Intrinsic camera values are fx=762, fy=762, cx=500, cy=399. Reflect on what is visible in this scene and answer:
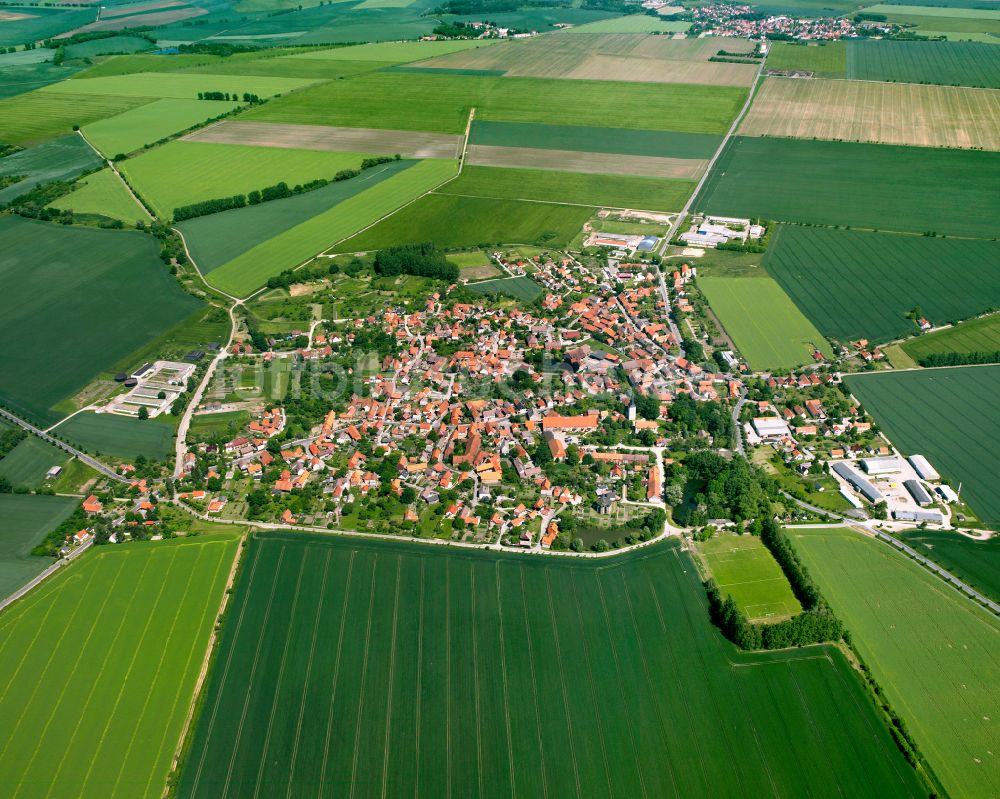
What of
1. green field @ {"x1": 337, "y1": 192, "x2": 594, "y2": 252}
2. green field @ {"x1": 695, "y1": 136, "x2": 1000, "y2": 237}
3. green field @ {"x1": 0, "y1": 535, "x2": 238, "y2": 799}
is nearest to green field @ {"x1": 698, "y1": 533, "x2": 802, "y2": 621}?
green field @ {"x1": 0, "y1": 535, "x2": 238, "y2": 799}

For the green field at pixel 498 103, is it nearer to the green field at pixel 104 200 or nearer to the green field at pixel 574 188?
the green field at pixel 574 188

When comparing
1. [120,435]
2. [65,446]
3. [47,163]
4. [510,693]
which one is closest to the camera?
[510,693]

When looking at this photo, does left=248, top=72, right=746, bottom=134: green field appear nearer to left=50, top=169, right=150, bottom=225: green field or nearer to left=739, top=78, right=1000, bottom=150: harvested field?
left=739, top=78, right=1000, bottom=150: harvested field

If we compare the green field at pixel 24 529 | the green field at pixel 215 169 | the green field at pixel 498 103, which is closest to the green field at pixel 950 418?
the green field at pixel 24 529

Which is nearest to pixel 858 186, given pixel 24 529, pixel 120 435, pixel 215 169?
pixel 215 169

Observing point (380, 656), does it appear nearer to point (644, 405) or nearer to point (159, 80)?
point (644, 405)

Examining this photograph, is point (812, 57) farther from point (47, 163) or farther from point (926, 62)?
point (47, 163)
